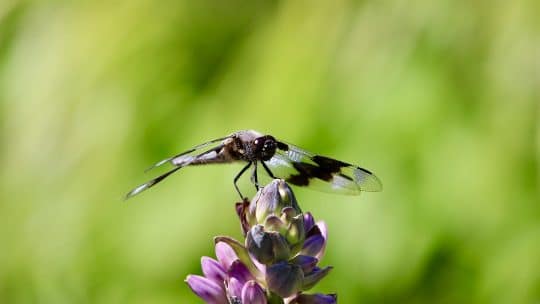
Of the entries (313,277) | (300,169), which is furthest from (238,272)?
(300,169)

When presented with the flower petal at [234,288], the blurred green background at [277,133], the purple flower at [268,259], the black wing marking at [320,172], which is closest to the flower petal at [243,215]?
the purple flower at [268,259]

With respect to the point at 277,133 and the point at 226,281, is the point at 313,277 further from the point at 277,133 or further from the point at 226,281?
the point at 277,133

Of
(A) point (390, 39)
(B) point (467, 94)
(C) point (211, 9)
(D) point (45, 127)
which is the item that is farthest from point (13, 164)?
(B) point (467, 94)

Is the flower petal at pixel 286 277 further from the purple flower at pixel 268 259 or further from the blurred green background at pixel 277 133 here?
the blurred green background at pixel 277 133

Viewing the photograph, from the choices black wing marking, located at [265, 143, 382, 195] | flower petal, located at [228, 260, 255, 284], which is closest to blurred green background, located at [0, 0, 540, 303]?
black wing marking, located at [265, 143, 382, 195]

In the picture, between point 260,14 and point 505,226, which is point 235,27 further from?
point 505,226
